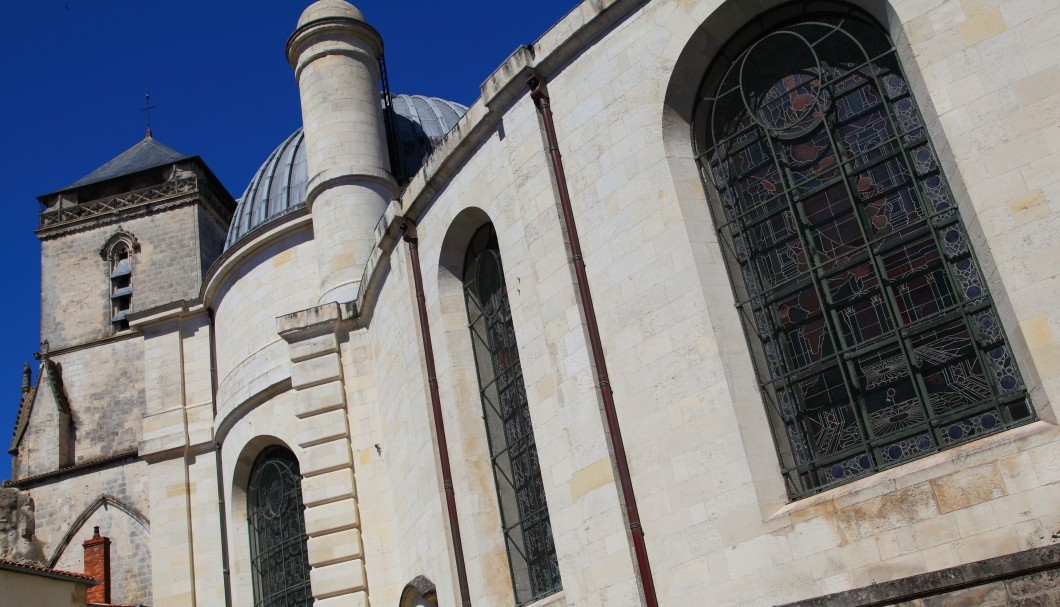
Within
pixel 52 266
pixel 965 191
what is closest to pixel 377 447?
pixel 965 191

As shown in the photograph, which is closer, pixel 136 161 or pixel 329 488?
pixel 329 488

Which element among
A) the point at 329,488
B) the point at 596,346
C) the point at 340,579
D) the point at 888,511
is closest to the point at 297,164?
the point at 329,488

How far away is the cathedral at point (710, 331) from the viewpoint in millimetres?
9133

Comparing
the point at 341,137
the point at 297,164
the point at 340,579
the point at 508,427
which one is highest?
the point at 297,164

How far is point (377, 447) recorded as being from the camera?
17719 mm

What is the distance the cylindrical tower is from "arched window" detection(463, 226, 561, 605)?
428 centimetres

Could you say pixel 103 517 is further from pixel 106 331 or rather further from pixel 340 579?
pixel 340 579

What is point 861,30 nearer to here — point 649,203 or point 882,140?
point 882,140

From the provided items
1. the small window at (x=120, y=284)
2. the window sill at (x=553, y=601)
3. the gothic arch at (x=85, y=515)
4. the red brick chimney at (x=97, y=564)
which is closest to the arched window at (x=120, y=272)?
the small window at (x=120, y=284)

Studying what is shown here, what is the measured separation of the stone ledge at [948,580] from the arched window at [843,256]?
124 centimetres

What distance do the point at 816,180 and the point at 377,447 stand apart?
30.2 feet

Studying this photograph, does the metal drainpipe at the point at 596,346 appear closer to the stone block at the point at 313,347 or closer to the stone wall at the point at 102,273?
the stone block at the point at 313,347

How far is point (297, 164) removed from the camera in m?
23.3

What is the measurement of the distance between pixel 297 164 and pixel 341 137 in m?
3.45
